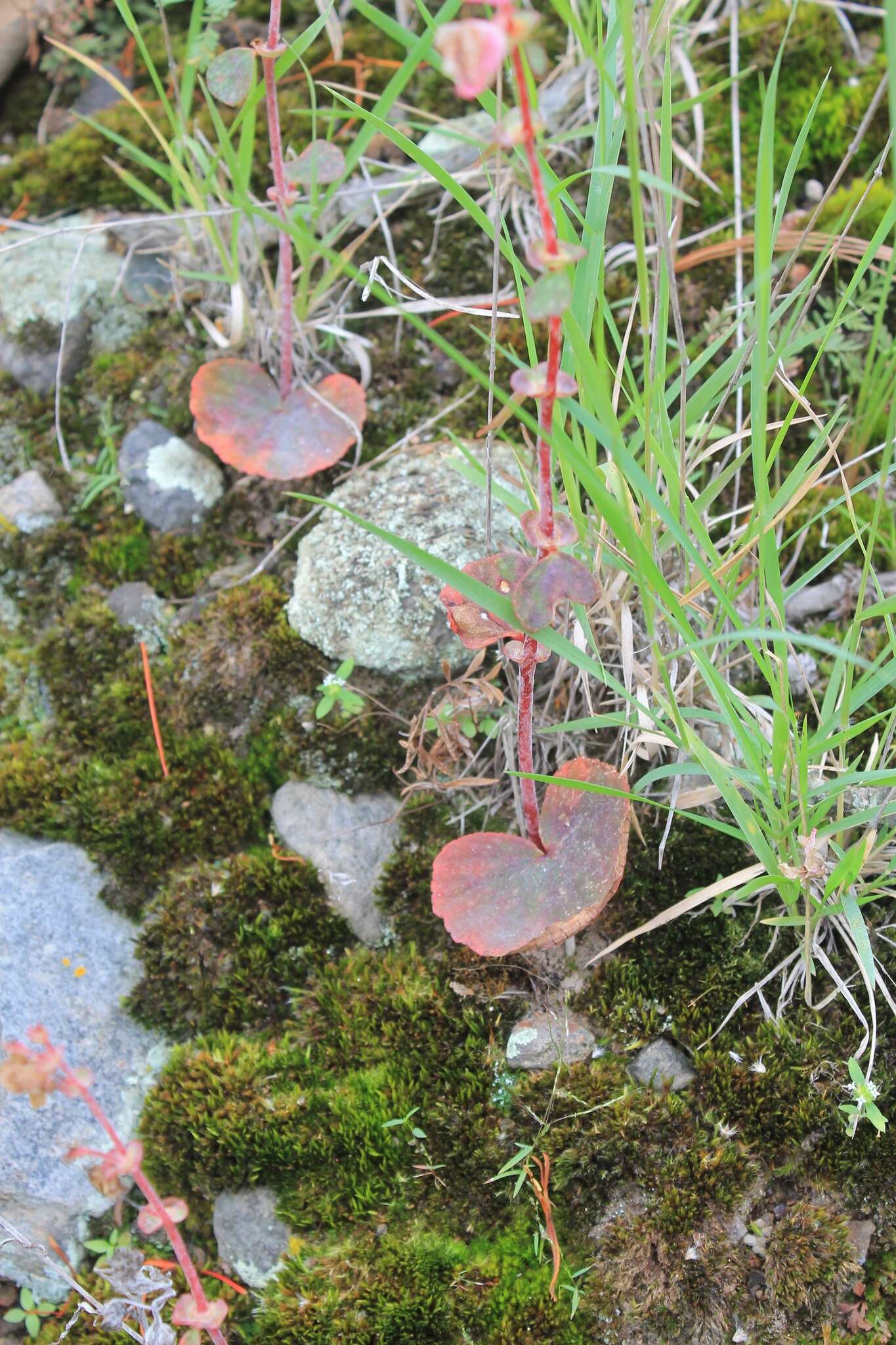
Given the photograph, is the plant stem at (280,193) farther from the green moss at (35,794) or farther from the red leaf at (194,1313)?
the red leaf at (194,1313)

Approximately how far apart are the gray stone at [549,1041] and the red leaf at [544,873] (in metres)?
0.12

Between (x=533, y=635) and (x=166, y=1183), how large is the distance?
3.63 ft

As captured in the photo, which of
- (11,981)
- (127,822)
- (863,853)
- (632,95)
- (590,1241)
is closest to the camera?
(632,95)

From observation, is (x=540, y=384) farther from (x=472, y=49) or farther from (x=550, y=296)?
(x=472, y=49)

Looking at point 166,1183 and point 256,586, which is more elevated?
point 256,586

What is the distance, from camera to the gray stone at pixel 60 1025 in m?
1.65

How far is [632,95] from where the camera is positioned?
3.30ft

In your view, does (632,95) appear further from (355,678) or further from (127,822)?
(127,822)

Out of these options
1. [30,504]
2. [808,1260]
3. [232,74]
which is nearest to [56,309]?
[30,504]

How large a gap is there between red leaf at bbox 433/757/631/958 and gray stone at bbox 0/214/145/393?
1.58m

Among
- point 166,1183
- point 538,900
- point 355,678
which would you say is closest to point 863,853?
point 538,900

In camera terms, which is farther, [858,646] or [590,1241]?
[858,646]

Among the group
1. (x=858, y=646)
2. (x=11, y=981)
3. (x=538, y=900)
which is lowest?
(x=11, y=981)

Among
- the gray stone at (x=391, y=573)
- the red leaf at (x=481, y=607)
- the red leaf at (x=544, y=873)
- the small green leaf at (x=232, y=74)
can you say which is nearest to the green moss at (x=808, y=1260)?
the red leaf at (x=544, y=873)
